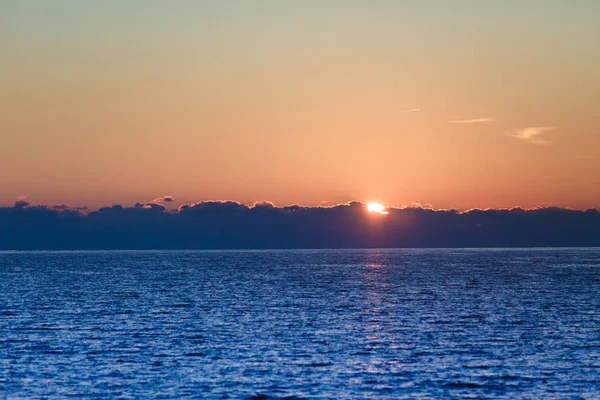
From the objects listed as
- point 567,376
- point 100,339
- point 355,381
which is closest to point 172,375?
point 355,381

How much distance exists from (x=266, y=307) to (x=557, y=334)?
4054 centimetres

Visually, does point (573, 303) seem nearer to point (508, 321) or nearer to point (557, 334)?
point (508, 321)

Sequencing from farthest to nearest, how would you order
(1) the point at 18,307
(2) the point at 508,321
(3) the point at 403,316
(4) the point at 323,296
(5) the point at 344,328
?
(4) the point at 323,296 < (1) the point at 18,307 < (3) the point at 403,316 < (2) the point at 508,321 < (5) the point at 344,328

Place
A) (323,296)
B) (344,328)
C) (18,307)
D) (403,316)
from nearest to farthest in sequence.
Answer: (344,328)
(403,316)
(18,307)
(323,296)

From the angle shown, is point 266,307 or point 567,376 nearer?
point 567,376

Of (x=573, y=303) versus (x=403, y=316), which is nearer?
(x=403, y=316)

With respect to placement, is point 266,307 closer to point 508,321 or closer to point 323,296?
point 323,296

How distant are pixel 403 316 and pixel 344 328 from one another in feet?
46.5

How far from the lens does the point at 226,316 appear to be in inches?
3396

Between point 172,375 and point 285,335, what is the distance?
1999cm

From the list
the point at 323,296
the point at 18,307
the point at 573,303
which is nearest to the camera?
the point at 18,307

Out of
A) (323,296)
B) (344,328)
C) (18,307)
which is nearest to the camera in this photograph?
(344,328)

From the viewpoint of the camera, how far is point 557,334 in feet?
232

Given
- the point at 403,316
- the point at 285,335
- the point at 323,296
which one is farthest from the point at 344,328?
the point at 323,296
